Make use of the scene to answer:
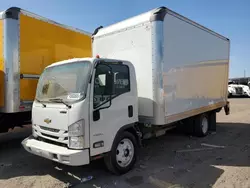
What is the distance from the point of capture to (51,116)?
3.92 metres

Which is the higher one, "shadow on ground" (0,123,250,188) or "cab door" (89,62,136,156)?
"cab door" (89,62,136,156)

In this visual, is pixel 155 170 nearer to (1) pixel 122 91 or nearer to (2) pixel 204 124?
(1) pixel 122 91

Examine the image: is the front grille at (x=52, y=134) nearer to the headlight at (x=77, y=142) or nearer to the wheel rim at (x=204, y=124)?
the headlight at (x=77, y=142)

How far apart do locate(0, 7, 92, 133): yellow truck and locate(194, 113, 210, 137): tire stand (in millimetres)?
4921

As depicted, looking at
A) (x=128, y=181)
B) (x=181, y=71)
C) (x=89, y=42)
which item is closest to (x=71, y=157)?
(x=128, y=181)

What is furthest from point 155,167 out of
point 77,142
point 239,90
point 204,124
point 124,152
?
point 239,90

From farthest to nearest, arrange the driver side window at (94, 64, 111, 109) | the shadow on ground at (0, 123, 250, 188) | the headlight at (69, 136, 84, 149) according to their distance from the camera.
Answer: the shadow on ground at (0, 123, 250, 188)
the driver side window at (94, 64, 111, 109)
the headlight at (69, 136, 84, 149)

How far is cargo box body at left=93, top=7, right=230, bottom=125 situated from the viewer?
478 cm

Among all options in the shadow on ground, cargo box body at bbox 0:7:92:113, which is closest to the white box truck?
the shadow on ground

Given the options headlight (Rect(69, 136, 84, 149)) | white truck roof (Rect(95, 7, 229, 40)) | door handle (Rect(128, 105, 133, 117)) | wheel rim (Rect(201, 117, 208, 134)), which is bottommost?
wheel rim (Rect(201, 117, 208, 134))

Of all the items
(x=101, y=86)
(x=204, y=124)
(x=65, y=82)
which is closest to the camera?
(x=101, y=86)

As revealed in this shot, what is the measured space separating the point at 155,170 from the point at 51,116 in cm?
242

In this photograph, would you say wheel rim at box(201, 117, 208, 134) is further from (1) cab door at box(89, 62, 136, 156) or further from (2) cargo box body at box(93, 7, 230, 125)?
(1) cab door at box(89, 62, 136, 156)

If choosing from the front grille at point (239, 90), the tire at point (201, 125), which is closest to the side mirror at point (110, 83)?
the tire at point (201, 125)
